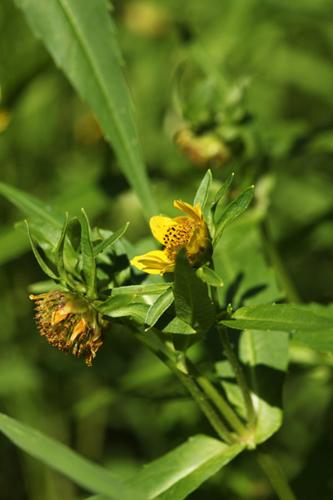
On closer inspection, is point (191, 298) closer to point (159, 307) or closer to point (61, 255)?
point (159, 307)

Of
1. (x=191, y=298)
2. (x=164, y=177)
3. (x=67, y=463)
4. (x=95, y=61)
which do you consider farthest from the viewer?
(x=164, y=177)

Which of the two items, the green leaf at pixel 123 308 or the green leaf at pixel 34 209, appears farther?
the green leaf at pixel 34 209

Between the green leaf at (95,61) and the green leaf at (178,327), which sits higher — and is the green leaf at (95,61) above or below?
above

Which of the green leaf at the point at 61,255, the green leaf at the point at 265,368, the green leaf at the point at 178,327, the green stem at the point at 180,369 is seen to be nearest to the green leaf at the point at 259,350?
the green leaf at the point at 265,368

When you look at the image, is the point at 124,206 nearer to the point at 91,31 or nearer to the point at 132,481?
the point at 91,31

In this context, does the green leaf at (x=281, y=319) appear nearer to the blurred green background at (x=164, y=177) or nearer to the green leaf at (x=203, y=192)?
the green leaf at (x=203, y=192)

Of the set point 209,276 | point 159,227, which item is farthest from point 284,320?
point 159,227
